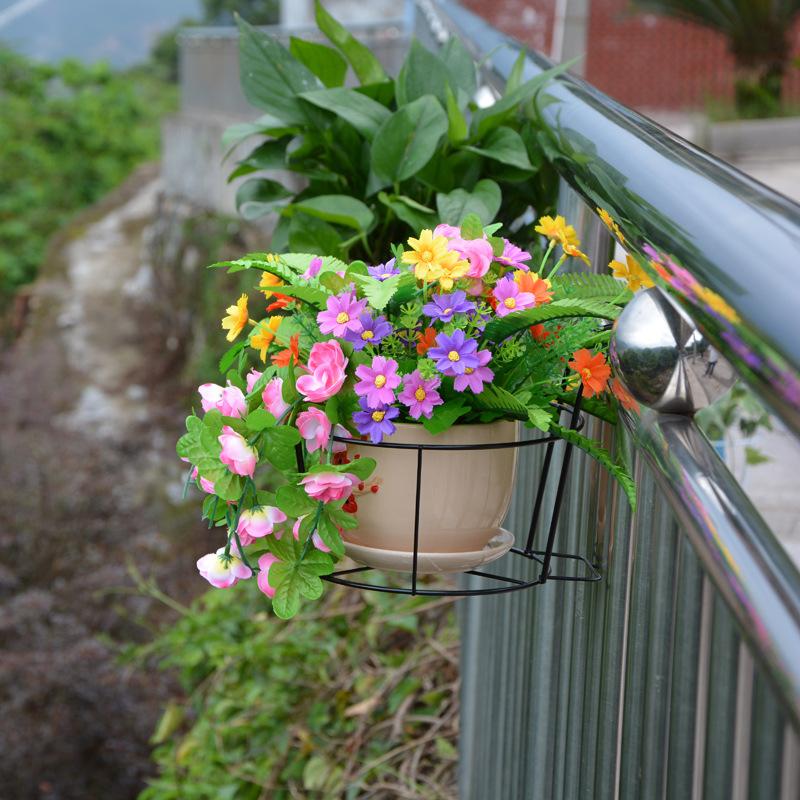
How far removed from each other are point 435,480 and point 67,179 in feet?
64.2

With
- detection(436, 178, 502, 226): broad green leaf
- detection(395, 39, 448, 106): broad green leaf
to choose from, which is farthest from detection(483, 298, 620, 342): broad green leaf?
detection(395, 39, 448, 106): broad green leaf

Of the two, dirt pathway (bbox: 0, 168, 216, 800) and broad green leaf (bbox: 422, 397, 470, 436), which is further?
dirt pathway (bbox: 0, 168, 216, 800)

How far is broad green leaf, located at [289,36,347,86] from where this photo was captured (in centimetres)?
181

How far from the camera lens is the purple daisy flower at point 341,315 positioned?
104cm

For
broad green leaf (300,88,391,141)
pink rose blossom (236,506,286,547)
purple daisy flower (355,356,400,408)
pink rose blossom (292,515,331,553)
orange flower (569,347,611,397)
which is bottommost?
pink rose blossom (292,515,331,553)

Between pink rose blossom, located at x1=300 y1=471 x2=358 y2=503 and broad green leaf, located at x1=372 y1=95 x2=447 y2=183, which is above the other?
broad green leaf, located at x1=372 y1=95 x2=447 y2=183

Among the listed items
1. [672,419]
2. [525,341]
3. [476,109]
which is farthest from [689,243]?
[476,109]

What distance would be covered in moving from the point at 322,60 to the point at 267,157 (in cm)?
18

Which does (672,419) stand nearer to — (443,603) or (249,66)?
(249,66)

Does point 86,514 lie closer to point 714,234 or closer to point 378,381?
point 378,381

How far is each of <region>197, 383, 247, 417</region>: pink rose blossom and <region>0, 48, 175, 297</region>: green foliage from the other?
1720 cm

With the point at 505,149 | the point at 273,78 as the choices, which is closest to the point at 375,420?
the point at 505,149

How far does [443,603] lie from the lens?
11.6 feet

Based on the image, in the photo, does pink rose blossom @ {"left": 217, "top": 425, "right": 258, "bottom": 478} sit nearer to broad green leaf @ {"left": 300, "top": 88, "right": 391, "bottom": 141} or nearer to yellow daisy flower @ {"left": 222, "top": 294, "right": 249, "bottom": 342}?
yellow daisy flower @ {"left": 222, "top": 294, "right": 249, "bottom": 342}
